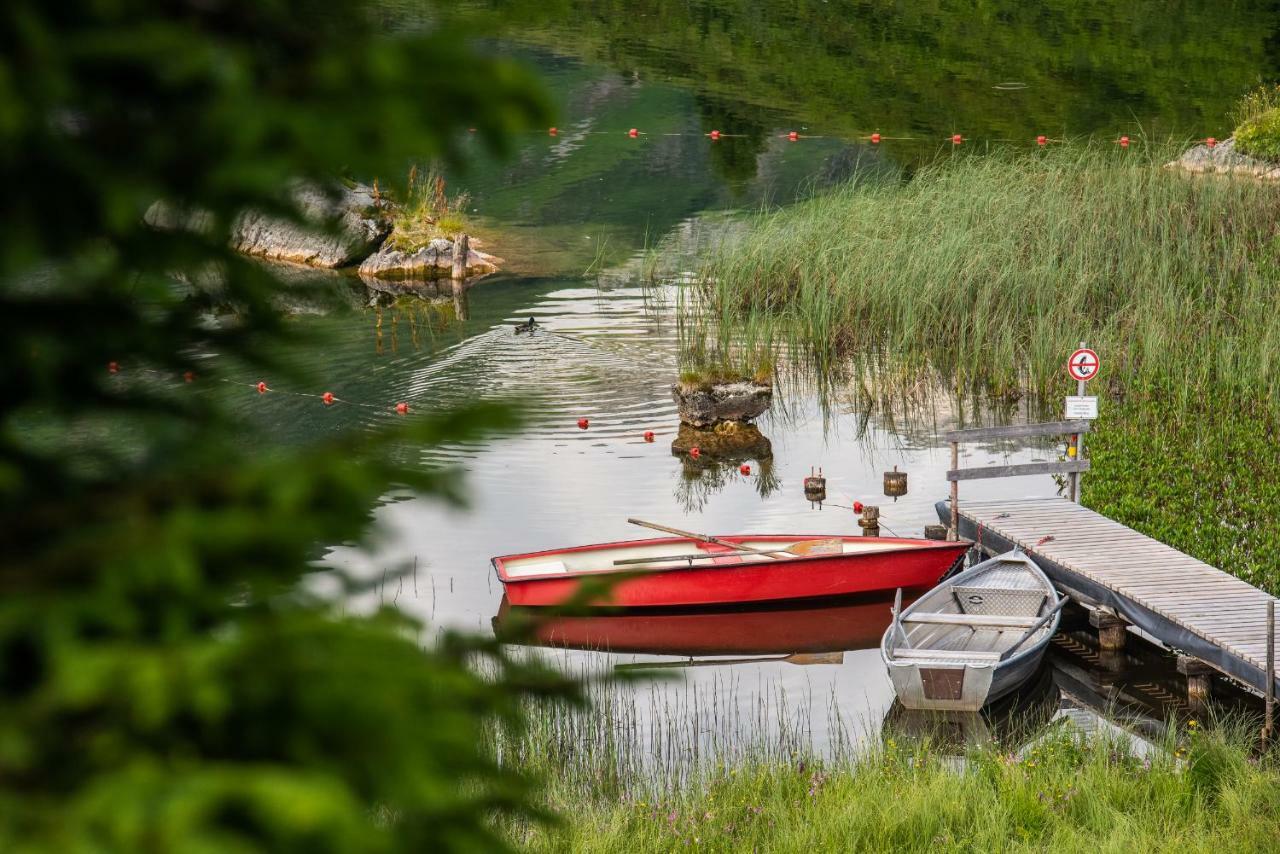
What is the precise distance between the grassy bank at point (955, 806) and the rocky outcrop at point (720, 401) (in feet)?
32.2

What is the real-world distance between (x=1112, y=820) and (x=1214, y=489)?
20.7 ft

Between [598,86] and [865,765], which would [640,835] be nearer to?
[865,765]

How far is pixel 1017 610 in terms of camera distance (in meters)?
13.5

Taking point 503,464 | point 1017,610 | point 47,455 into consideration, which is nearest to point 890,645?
point 1017,610

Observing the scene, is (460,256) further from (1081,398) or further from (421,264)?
(1081,398)

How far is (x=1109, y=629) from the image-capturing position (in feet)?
44.0

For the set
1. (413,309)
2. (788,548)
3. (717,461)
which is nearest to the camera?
(788,548)

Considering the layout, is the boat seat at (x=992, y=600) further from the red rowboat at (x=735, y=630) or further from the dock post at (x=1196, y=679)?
the dock post at (x=1196, y=679)

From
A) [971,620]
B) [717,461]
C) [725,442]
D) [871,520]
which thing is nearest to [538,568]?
[871,520]

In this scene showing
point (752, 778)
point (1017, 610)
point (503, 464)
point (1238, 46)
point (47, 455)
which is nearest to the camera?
point (47, 455)

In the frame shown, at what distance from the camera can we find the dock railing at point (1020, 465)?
14625mm

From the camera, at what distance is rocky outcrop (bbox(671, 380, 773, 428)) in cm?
1900

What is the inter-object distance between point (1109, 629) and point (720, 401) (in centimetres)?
687

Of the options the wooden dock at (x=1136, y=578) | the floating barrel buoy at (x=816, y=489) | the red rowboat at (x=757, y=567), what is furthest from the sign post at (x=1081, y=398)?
the floating barrel buoy at (x=816, y=489)
